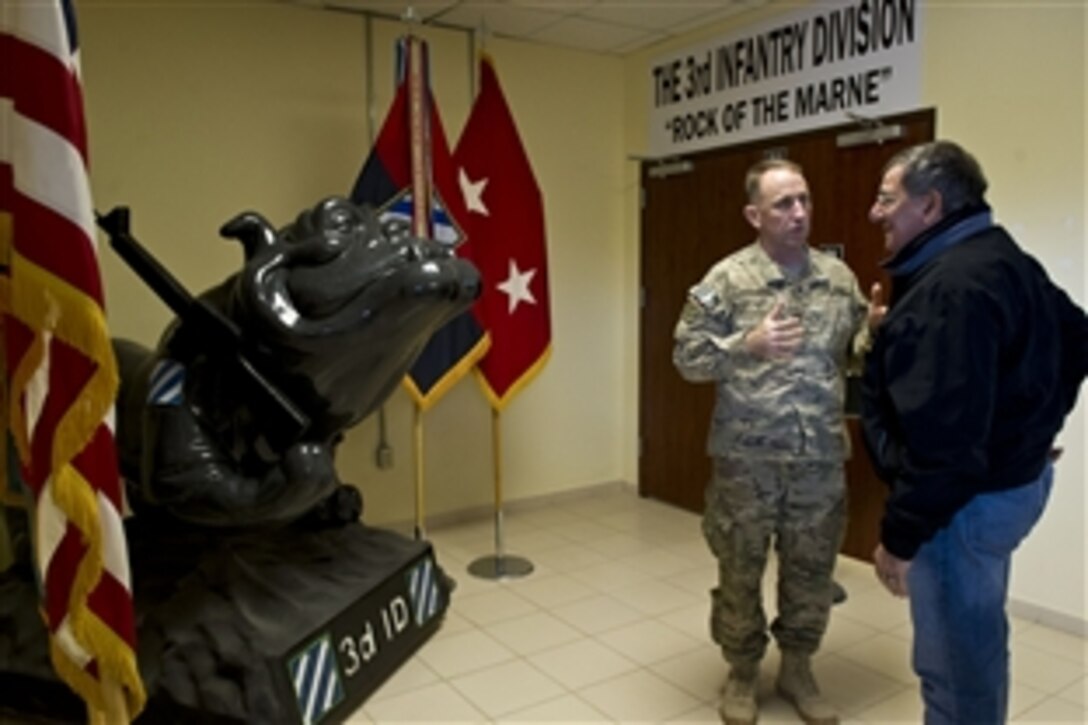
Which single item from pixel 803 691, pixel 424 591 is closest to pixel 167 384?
pixel 424 591

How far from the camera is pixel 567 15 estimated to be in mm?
3824

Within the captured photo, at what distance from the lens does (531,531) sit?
4062 mm

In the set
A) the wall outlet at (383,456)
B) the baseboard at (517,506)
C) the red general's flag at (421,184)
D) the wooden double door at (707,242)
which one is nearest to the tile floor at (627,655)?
the baseboard at (517,506)

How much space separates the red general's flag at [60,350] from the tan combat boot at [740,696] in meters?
1.56

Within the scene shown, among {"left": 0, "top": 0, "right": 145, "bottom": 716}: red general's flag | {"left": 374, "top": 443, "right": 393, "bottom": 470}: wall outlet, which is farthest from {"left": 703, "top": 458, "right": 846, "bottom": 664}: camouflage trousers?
{"left": 374, "top": 443, "right": 393, "bottom": 470}: wall outlet

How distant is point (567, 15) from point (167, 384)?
8.56ft

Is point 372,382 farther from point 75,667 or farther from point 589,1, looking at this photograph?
point 589,1

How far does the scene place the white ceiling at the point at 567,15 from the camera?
3.67 meters

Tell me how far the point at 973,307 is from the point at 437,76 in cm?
302

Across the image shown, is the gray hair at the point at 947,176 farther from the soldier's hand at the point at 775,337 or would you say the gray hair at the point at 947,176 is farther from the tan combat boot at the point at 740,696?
the tan combat boot at the point at 740,696

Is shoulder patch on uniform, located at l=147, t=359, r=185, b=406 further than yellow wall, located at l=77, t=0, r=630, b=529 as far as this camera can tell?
No

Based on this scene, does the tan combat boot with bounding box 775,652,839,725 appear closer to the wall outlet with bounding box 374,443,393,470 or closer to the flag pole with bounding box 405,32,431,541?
the flag pole with bounding box 405,32,431,541

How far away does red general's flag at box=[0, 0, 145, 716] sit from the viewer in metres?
1.22

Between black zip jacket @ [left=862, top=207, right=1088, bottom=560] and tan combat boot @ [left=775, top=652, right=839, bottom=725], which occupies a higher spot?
black zip jacket @ [left=862, top=207, right=1088, bottom=560]
